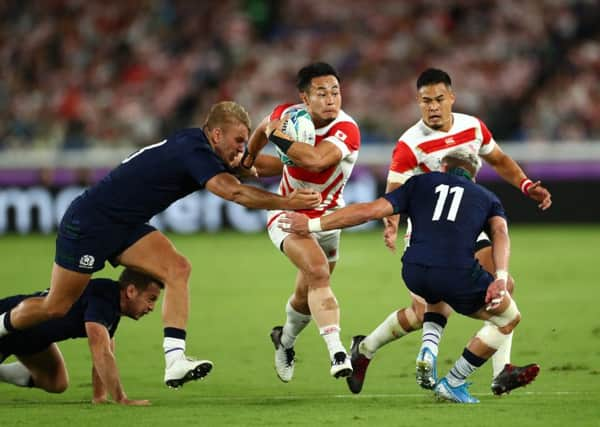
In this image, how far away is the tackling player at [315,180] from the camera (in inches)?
326

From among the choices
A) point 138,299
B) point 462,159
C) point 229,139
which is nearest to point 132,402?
point 138,299

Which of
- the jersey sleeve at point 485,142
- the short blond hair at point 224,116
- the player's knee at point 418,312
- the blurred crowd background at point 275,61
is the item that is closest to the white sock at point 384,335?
the player's knee at point 418,312

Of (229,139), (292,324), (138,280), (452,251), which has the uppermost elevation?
(229,139)

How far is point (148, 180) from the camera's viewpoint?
7.86 meters

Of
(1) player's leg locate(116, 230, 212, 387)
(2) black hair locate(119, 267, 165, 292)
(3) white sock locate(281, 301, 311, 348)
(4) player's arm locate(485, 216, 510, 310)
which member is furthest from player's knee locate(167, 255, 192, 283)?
(4) player's arm locate(485, 216, 510, 310)

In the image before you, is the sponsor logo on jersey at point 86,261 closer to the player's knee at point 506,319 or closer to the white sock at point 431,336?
the white sock at point 431,336

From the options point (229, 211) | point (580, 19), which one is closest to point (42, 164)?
point (229, 211)

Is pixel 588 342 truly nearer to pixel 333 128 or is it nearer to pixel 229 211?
pixel 333 128

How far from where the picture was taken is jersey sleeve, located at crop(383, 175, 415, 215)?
7684 millimetres

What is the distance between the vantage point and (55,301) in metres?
7.96

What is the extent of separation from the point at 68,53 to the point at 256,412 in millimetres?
18585

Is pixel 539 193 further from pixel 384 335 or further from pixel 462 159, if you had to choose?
pixel 384 335

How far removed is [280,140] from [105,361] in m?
1.91

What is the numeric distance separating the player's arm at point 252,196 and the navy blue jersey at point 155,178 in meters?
0.06
